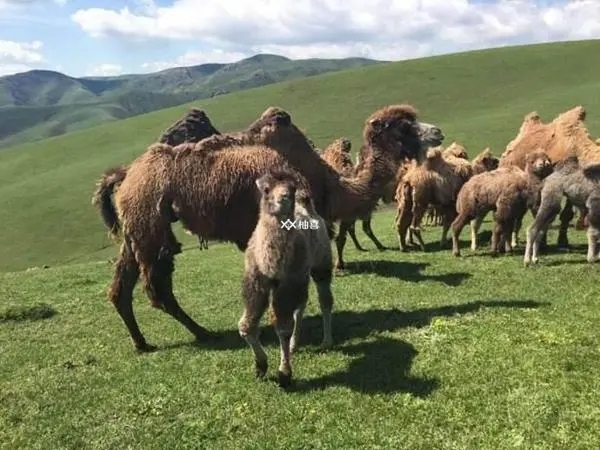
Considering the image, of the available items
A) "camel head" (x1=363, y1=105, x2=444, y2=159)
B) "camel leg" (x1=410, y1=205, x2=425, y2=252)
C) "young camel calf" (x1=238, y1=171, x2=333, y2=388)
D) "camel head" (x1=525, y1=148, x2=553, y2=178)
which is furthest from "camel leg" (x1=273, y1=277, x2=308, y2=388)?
"camel leg" (x1=410, y1=205, x2=425, y2=252)

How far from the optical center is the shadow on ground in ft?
41.4

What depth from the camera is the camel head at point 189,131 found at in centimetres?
1182

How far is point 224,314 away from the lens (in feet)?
38.5

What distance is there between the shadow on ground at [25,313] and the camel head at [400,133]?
6.79 m

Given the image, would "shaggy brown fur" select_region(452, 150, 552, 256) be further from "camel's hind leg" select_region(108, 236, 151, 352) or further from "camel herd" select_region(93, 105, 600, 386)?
"camel's hind leg" select_region(108, 236, 151, 352)

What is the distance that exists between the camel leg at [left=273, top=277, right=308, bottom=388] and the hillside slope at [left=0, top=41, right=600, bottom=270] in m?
31.8

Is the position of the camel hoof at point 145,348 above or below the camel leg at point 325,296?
below

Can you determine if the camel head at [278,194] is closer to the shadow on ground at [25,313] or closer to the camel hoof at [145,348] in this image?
the camel hoof at [145,348]

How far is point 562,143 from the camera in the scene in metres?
16.0

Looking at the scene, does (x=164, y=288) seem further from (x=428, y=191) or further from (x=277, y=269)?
(x=428, y=191)

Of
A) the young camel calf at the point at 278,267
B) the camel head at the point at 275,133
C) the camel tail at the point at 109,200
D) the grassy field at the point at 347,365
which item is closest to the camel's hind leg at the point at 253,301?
the young camel calf at the point at 278,267

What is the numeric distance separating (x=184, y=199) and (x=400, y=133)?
3.67 metres

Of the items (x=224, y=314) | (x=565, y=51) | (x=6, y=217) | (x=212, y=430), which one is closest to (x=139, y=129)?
(x=6, y=217)

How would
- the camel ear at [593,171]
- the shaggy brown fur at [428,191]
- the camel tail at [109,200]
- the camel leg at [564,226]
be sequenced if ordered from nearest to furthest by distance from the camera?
the camel tail at [109,200]
the camel ear at [593,171]
the camel leg at [564,226]
the shaggy brown fur at [428,191]
